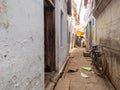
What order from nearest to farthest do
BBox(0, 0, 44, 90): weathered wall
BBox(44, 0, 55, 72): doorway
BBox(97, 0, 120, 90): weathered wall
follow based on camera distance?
BBox(0, 0, 44, 90): weathered wall, BBox(97, 0, 120, 90): weathered wall, BBox(44, 0, 55, 72): doorway

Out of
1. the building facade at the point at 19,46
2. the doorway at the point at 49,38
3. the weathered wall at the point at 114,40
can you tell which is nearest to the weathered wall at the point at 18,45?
the building facade at the point at 19,46

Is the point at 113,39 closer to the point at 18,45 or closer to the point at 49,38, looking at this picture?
the point at 49,38

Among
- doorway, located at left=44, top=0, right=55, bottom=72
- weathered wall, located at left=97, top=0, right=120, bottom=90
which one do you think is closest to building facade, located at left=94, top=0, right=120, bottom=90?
weathered wall, located at left=97, top=0, right=120, bottom=90

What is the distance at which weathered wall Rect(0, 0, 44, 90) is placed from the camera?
5.08 ft

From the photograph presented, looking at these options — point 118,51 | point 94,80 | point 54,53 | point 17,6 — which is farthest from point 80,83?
point 17,6

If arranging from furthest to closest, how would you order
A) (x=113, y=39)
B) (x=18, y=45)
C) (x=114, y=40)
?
(x=113, y=39)
(x=114, y=40)
(x=18, y=45)

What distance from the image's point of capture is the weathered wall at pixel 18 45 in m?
1.55

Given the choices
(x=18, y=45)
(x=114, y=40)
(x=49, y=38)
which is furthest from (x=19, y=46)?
(x=49, y=38)

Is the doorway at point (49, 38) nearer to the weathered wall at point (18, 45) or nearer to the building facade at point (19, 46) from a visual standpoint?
the building facade at point (19, 46)

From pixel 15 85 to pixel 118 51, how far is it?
276 cm

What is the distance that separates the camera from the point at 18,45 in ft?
6.20

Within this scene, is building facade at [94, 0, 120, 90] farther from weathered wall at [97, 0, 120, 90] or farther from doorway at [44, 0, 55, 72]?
doorway at [44, 0, 55, 72]

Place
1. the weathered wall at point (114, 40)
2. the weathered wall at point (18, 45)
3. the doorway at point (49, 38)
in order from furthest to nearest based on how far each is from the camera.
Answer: the doorway at point (49, 38), the weathered wall at point (114, 40), the weathered wall at point (18, 45)

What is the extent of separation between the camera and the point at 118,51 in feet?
12.7
